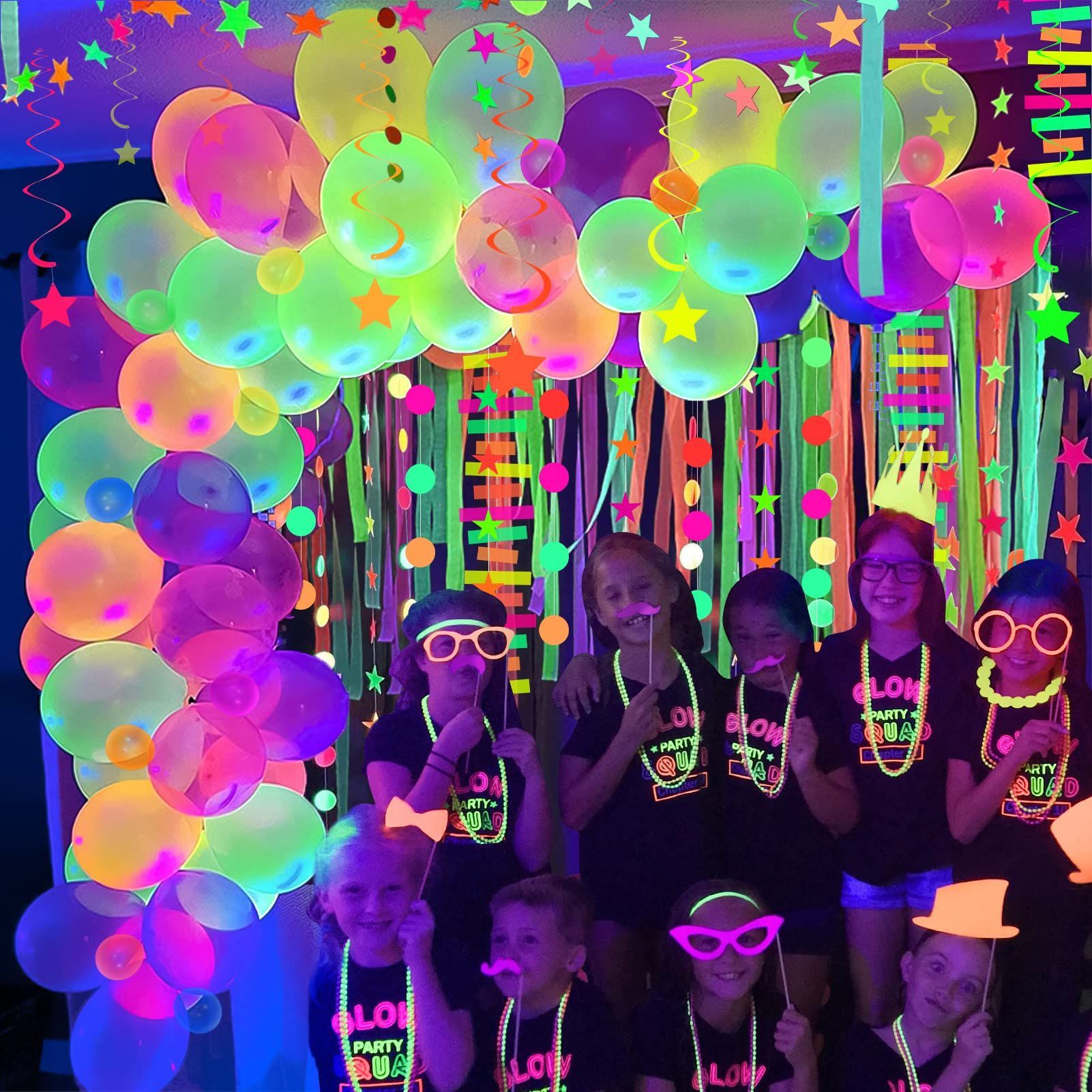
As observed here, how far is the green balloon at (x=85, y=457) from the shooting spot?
2033 mm

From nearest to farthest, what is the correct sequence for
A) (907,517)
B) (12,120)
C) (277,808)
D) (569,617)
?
1. (277,808)
2. (907,517)
3. (569,617)
4. (12,120)

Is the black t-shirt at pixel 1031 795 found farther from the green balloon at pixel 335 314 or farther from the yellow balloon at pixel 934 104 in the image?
the green balloon at pixel 335 314

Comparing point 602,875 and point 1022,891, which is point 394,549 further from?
point 1022,891

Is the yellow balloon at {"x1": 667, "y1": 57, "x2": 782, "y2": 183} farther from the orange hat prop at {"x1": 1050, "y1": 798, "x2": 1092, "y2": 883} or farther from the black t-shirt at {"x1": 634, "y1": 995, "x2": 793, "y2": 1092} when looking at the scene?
the black t-shirt at {"x1": 634, "y1": 995, "x2": 793, "y2": 1092}

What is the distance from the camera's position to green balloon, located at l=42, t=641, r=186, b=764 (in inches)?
79.0

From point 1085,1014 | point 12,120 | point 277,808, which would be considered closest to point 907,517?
point 1085,1014

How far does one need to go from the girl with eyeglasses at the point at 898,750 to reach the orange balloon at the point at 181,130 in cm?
134

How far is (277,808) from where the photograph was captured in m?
2.09

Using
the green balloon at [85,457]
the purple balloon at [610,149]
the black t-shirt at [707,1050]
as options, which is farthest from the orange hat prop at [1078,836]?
the green balloon at [85,457]

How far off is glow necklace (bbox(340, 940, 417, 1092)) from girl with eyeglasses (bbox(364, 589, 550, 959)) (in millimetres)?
161

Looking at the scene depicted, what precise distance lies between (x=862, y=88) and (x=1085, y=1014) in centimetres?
162

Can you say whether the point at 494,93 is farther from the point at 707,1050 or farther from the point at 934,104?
the point at 707,1050

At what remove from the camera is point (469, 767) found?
2.27 metres

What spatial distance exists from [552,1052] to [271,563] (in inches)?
39.7
